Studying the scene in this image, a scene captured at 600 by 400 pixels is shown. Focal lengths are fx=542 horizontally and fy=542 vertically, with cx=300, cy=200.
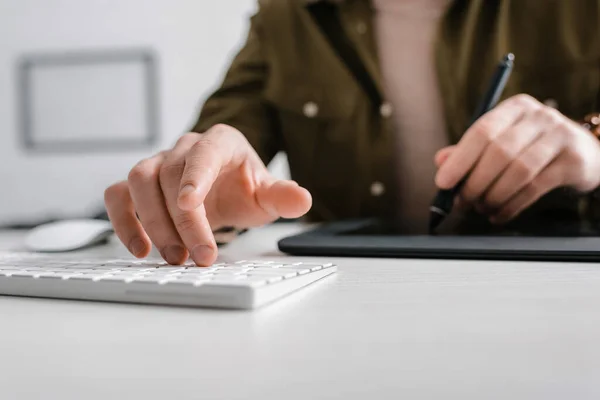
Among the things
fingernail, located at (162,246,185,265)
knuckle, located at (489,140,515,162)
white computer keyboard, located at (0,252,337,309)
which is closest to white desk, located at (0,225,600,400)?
white computer keyboard, located at (0,252,337,309)

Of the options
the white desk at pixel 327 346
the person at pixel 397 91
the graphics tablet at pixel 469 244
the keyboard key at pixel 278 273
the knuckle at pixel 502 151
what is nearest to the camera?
the white desk at pixel 327 346

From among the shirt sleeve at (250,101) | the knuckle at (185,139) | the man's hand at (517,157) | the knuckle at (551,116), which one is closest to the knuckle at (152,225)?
the knuckle at (185,139)

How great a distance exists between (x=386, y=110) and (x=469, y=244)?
51 centimetres

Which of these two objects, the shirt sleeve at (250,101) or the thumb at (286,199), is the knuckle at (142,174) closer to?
the thumb at (286,199)

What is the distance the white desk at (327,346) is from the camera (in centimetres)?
16

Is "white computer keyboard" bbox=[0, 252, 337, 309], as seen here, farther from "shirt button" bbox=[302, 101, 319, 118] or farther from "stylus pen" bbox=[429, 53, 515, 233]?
"shirt button" bbox=[302, 101, 319, 118]

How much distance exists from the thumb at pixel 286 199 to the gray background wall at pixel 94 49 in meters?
1.78

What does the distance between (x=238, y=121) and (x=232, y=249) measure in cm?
44

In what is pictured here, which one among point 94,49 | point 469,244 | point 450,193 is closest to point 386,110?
point 450,193

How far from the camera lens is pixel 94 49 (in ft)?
7.81

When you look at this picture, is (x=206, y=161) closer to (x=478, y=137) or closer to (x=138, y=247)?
(x=138, y=247)

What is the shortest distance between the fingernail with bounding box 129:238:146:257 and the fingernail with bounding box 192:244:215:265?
3.4 inches

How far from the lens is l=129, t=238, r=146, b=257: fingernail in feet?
1.43

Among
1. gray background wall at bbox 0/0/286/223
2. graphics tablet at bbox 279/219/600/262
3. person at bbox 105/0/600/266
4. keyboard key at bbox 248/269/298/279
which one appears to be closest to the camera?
keyboard key at bbox 248/269/298/279
